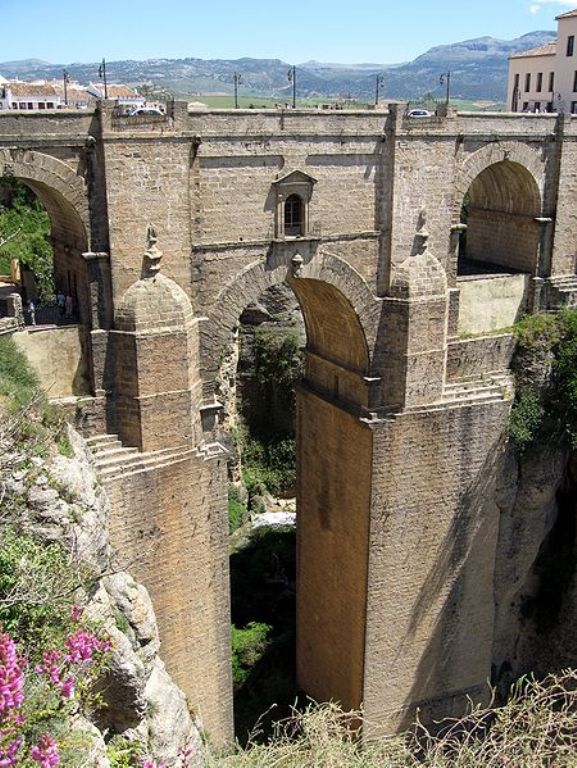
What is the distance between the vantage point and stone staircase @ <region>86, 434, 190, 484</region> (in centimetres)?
1536

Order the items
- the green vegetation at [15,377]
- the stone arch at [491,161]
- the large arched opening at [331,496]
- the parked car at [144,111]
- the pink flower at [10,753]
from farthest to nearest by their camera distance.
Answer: the large arched opening at [331,496]
the stone arch at [491,161]
the parked car at [144,111]
the green vegetation at [15,377]
the pink flower at [10,753]

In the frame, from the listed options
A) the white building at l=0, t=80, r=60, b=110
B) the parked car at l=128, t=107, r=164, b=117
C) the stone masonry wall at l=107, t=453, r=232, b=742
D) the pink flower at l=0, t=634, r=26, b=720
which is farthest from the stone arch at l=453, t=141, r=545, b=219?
the white building at l=0, t=80, r=60, b=110

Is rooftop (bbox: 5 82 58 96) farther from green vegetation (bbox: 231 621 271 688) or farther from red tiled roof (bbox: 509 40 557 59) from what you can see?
green vegetation (bbox: 231 621 271 688)

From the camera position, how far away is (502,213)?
846 inches

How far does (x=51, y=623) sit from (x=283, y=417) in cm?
2326

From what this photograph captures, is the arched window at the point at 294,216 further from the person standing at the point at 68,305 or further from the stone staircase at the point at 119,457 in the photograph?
the stone staircase at the point at 119,457

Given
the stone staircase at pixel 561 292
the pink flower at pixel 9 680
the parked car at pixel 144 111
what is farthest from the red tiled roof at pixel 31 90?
the pink flower at pixel 9 680

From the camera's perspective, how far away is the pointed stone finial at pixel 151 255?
15.3 m

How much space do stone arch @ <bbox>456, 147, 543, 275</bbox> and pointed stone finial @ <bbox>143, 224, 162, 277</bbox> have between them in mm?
7155

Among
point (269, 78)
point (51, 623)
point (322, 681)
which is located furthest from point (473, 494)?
point (269, 78)

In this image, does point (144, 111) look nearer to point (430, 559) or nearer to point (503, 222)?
point (503, 222)

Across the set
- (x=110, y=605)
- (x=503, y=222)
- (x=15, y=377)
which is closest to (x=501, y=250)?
(x=503, y=222)

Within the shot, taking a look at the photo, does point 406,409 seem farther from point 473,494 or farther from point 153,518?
point 153,518

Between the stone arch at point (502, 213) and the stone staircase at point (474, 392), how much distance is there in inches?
121
